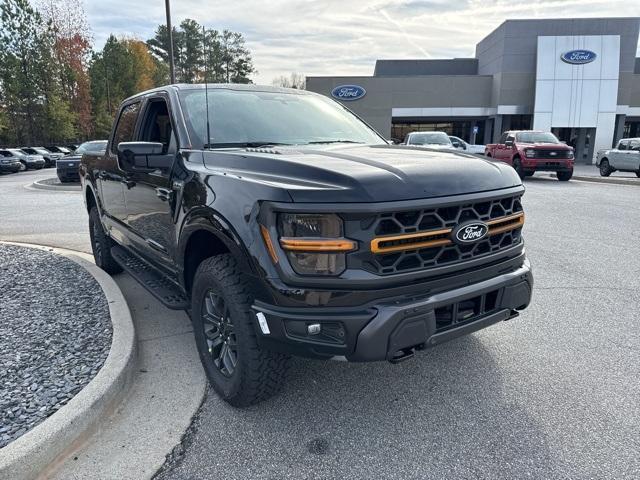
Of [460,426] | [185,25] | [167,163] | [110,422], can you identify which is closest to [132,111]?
[167,163]

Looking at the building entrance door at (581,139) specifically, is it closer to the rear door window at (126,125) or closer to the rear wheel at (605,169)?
the rear wheel at (605,169)

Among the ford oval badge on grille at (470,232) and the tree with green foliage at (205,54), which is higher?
the tree with green foliage at (205,54)

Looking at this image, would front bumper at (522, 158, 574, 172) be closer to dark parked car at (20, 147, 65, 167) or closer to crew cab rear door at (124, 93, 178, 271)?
crew cab rear door at (124, 93, 178, 271)

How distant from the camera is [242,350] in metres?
2.65

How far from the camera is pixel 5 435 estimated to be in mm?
2506

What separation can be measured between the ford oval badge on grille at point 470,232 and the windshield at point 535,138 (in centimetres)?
1729

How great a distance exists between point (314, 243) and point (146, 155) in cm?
164

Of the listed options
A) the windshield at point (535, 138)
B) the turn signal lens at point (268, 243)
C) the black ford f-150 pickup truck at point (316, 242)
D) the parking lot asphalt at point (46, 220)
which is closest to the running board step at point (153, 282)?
the black ford f-150 pickup truck at point (316, 242)

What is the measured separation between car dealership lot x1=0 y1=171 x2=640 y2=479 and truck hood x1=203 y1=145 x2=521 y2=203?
134 cm

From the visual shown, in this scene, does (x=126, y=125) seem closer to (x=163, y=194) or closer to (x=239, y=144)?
(x=163, y=194)

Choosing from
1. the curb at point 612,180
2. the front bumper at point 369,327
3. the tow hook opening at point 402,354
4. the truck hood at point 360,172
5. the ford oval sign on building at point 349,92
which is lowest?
the curb at point 612,180

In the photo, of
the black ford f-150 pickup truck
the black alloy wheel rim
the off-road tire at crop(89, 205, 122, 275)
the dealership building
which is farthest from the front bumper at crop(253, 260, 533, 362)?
the dealership building

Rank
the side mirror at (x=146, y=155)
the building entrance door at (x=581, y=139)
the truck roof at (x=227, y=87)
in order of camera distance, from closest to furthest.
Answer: the side mirror at (x=146, y=155), the truck roof at (x=227, y=87), the building entrance door at (x=581, y=139)

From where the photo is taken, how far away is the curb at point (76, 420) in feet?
7.62
